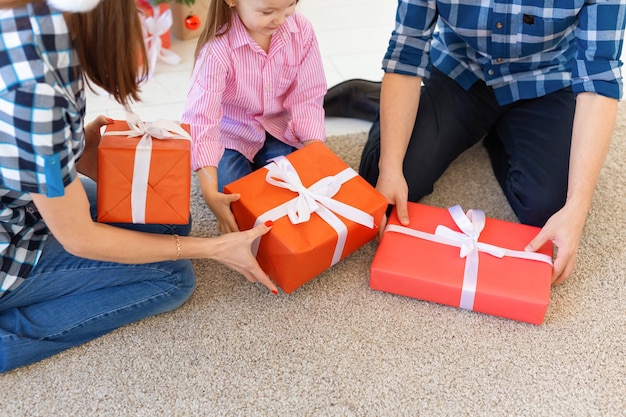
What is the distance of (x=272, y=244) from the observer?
1251 millimetres

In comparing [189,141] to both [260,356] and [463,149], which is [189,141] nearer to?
[260,356]

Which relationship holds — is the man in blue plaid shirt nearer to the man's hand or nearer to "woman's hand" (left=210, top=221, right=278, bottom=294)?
the man's hand

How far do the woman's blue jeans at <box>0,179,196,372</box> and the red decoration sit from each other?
1011mm

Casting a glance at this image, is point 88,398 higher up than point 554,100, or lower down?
lower down

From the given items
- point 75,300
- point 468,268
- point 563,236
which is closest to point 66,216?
point 75,300

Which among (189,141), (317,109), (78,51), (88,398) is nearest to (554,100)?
(317,109)

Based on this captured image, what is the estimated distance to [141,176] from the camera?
113 centimetres

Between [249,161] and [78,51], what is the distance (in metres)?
0.67

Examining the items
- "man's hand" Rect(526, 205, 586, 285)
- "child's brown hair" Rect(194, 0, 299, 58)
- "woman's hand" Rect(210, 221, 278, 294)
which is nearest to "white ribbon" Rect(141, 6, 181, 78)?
"child's brown hair" Rect(194, 0, 299, 58)

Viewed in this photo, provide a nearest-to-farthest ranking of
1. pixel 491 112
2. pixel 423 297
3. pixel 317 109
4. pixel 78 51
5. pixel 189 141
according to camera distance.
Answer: pixel 78 51 → pixel 189 141 → pixel 423 297 → pixel 317 109 → pixel 491 112

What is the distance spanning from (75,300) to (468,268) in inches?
29.8

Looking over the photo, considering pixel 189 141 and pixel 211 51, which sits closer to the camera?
pixel 189 141

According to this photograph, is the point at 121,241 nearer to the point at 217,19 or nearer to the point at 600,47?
the point at 217,19

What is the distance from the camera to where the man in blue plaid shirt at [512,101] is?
1.34m
